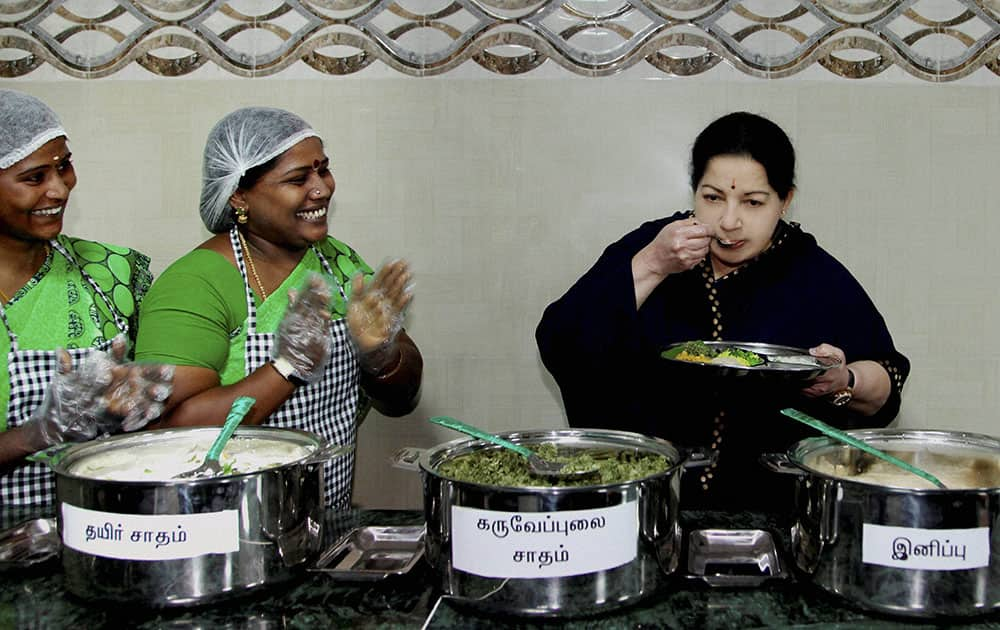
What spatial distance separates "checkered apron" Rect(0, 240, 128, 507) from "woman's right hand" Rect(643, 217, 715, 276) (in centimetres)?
151

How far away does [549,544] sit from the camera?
1161mm

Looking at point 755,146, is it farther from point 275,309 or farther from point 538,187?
point 275,309

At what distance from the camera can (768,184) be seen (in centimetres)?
233

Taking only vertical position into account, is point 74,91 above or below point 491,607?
above

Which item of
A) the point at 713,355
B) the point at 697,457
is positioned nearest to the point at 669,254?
the point at 713,355

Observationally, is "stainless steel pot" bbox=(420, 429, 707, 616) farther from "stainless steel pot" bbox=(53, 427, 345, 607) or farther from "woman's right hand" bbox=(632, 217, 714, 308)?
"woman's right hand" bbox=(632, 217, 714, 308)

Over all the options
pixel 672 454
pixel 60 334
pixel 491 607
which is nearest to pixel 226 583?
pixel 491 607

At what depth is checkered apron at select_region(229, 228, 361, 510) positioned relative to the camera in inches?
94.3

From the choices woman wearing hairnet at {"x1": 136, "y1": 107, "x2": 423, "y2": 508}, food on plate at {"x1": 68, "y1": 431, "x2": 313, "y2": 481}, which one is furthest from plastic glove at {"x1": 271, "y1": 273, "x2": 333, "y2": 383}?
food on plate at {"x1": 68, "y1": 431, "x2": 313, "y2": 481}

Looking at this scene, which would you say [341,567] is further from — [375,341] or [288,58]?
[288,58]

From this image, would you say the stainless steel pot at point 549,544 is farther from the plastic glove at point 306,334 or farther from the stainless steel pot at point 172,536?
the plastic glove at point 306,334

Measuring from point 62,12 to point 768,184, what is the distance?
2.57 metres

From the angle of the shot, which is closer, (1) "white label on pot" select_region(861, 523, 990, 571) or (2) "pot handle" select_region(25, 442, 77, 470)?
(1) "white label on pot" select_region(861, 523, 990, 571)

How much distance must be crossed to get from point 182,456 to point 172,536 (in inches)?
14.5
